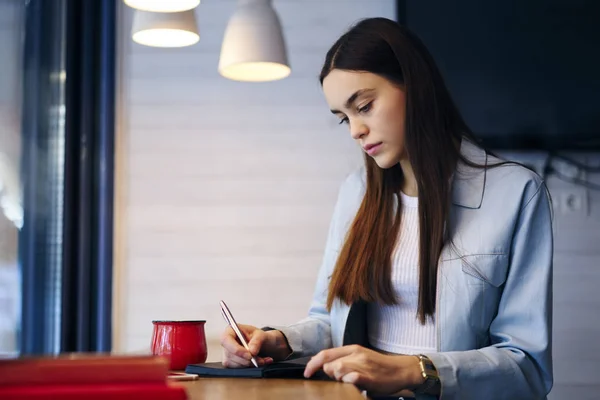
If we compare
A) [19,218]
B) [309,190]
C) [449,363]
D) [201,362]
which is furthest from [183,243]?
[449,363]

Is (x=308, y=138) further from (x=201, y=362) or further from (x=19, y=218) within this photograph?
(x=201, y=362)

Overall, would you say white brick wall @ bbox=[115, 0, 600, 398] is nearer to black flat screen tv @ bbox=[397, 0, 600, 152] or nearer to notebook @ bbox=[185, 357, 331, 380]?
black flat screen tv @ bbox=[397, 0, 600, 152]

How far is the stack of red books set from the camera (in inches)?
27.4

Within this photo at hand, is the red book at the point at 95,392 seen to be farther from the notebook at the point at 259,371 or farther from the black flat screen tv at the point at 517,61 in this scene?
the black flat screen tv at the point at 517,61

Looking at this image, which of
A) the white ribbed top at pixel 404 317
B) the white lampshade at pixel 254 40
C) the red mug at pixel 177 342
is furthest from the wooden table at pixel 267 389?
the white lampshade at pixel 254 40

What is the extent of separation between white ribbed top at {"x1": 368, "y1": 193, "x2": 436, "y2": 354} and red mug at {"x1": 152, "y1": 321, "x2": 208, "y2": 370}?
0.45m

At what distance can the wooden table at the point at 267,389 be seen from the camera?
41.3 inches

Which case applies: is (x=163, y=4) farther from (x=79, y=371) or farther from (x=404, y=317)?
(x=79, y=371)

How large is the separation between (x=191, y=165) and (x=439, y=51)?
1.15 meters

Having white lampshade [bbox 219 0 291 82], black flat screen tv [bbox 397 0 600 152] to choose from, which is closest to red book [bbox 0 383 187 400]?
white lampshade [bbox 219 0 291 82]

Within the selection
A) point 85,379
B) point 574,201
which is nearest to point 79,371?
point 85,379

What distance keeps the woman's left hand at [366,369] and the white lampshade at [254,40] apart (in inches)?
57.4

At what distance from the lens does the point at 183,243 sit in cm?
329

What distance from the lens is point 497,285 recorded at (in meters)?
1.56
